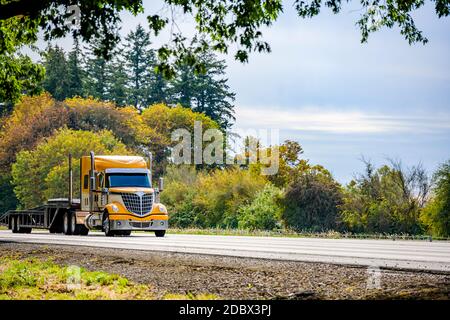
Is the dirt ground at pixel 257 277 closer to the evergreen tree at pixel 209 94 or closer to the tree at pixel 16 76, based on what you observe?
the tree at pixel 16 76

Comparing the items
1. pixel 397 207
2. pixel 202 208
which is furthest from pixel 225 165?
pixel 397 207

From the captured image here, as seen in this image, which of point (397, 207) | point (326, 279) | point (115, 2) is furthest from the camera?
point (397, 207)

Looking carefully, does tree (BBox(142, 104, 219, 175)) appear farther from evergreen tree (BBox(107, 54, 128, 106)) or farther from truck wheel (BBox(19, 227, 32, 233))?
truck wheel (BBox(19, 227, 32, 233))

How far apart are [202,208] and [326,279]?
41144 millimetres

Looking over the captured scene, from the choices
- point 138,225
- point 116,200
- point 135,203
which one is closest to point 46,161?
point 116,200

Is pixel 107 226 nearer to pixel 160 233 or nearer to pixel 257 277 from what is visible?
pixel 160 233

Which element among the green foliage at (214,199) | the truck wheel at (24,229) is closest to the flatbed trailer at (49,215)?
the truck wheel at (24,229)

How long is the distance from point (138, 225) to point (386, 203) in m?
14.3

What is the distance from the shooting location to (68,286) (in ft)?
42.3

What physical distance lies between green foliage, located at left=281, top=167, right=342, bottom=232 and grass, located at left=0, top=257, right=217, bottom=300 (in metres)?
26.8

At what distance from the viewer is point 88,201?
112 feet
